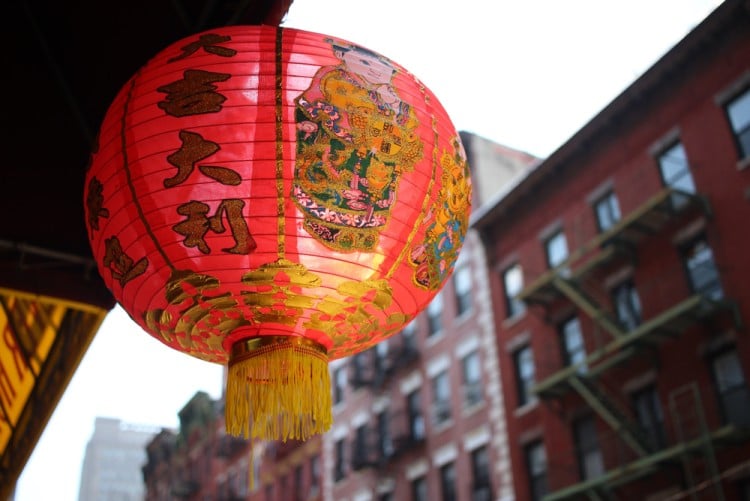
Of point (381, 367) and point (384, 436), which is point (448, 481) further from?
point (381, 367)

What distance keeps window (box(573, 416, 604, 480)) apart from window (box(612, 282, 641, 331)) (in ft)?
7.95

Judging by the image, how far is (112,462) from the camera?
10050 centimetres

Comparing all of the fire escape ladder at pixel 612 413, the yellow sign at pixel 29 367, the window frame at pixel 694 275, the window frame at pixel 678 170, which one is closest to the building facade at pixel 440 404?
the fire escape ladder at pixel 612 413

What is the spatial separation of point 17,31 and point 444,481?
20846 millimetres

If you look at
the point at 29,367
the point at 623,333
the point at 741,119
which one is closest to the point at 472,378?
the point at 623,333

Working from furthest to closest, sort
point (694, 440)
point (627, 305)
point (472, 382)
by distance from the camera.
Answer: point (472, 382) → point (627, 305) → point (694, 440)

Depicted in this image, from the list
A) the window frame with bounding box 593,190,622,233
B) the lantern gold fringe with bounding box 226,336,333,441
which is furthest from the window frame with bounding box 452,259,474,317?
the lantern gold fringe with bounding box 226,336,333,441

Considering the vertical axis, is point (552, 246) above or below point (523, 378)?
above

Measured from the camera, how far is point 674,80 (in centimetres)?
1848

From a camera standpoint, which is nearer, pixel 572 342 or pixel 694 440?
pixel 694 440

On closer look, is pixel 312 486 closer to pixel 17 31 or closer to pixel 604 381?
pixel 604 381

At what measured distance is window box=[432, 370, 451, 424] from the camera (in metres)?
23.5

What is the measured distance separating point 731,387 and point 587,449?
4100mm

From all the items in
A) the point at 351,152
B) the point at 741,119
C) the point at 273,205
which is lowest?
the point at 273,205
